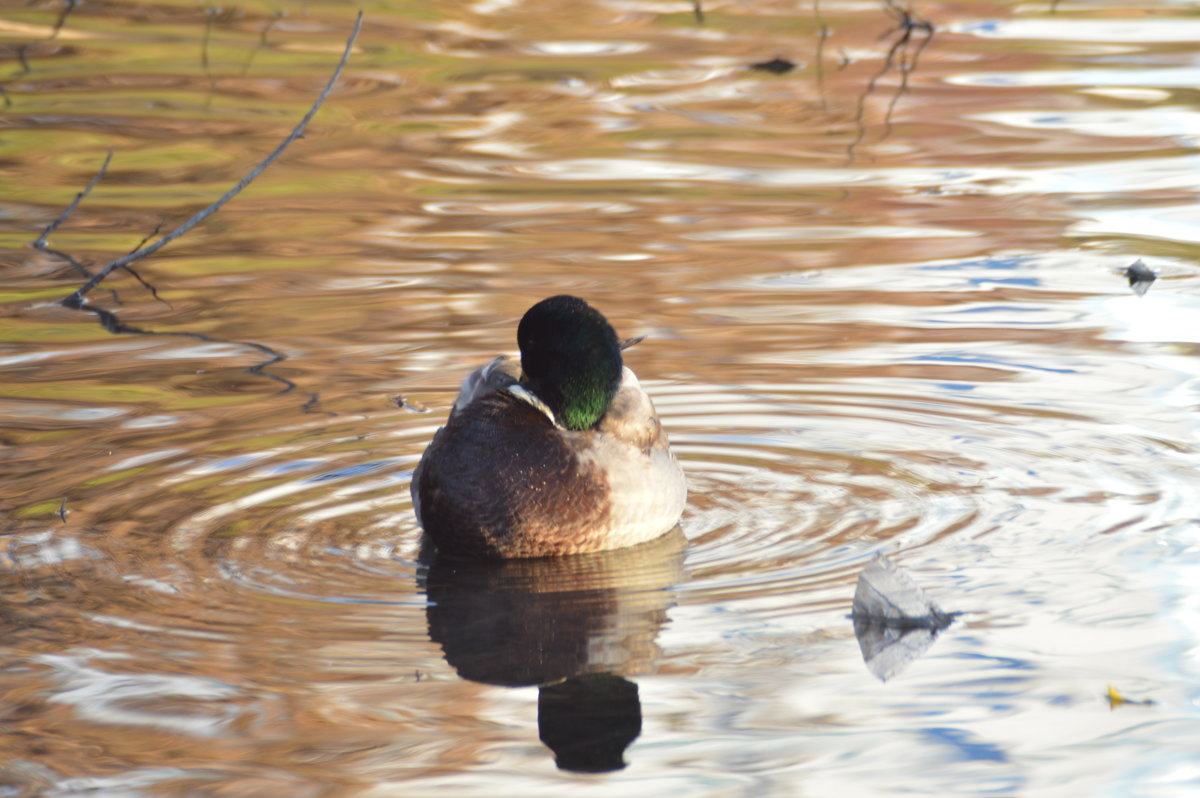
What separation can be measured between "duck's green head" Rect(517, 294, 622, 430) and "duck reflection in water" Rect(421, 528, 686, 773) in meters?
0.49

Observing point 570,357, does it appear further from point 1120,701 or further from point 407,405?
point 1120,701

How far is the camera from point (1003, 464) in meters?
6.20

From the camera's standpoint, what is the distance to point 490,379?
5.96m

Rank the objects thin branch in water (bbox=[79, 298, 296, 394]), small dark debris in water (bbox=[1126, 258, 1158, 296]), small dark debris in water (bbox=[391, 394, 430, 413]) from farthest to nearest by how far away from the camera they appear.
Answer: small dark debris in water (bbox=[1126, 258, 1158, 296]), thin branch in water (bbox=[79, 298, 296, 394]), small dark debris in water (bbox=[391, 394, 430, 413])

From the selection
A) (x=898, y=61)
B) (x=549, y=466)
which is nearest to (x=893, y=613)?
(x=549, y=466)

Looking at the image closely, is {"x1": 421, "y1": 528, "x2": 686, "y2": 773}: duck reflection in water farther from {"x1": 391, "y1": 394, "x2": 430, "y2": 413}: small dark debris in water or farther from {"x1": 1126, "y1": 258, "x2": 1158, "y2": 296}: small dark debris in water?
{"x1": 1126, "y1": 258, "x2": 1158, "y2": 296}: small dark debris in water

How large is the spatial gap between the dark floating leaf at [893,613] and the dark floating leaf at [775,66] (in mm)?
10514

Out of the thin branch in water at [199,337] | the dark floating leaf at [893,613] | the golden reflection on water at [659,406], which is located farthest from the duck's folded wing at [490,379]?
the dark floating leaf at [893,613]

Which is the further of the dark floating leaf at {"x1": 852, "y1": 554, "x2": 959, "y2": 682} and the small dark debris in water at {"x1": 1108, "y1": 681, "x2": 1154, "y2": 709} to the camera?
the dark floating leaf at {"x1": 852, "y1": 554, "x2": 959, "y2": 682}

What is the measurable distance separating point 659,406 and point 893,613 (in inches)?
97.5

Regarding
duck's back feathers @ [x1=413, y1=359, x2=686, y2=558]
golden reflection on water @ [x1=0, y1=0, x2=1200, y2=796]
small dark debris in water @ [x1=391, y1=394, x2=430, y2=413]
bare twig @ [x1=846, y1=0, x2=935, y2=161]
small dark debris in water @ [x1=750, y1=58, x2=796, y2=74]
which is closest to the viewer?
golden reflection on water @ [x1=0, y1=0, x2=1200, y2=796]

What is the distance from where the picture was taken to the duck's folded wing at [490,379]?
19.2 ft

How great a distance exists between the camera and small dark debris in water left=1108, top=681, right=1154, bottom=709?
4230 millimetres

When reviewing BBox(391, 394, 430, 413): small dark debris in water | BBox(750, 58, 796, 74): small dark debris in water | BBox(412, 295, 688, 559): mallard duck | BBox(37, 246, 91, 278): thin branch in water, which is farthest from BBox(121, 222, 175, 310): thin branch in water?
BBox(750, 58, 796, 74): small dark debris in water
